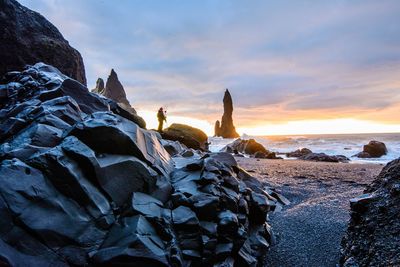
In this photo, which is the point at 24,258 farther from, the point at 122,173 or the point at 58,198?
the point at 122,173

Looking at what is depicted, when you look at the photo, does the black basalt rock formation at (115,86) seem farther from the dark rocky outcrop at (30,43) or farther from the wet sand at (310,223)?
the wet sand at (310,223)

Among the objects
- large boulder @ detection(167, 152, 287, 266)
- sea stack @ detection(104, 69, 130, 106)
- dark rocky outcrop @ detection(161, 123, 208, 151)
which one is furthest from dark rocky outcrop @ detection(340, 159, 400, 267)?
sea stack @ detection(104, 69, 130, 106)

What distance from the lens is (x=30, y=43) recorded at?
44.7 feet

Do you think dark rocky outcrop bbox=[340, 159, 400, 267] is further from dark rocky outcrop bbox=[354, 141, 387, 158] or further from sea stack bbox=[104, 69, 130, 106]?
sea stack bbox=[104, 69, 130, 106]

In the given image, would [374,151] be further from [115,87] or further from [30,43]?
[115,87]

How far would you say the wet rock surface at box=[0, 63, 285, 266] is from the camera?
4691mm

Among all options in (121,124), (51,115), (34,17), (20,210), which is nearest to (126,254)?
(20,210)

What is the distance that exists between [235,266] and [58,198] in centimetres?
392

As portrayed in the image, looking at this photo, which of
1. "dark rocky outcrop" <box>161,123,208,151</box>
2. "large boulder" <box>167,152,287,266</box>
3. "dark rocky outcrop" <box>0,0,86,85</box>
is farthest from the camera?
"dark rocky outcrop" <box>161,123,208,151</box>

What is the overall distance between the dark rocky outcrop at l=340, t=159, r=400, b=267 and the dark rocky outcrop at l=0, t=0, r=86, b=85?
14339 mm

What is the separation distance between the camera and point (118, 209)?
5.60 metres

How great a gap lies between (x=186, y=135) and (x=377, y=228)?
17.3 m

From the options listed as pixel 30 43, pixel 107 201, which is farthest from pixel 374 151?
pixel 107 201

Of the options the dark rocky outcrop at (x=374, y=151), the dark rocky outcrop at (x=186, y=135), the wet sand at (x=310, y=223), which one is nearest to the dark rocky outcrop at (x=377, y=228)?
the wet sand at (x=310, y=223)
